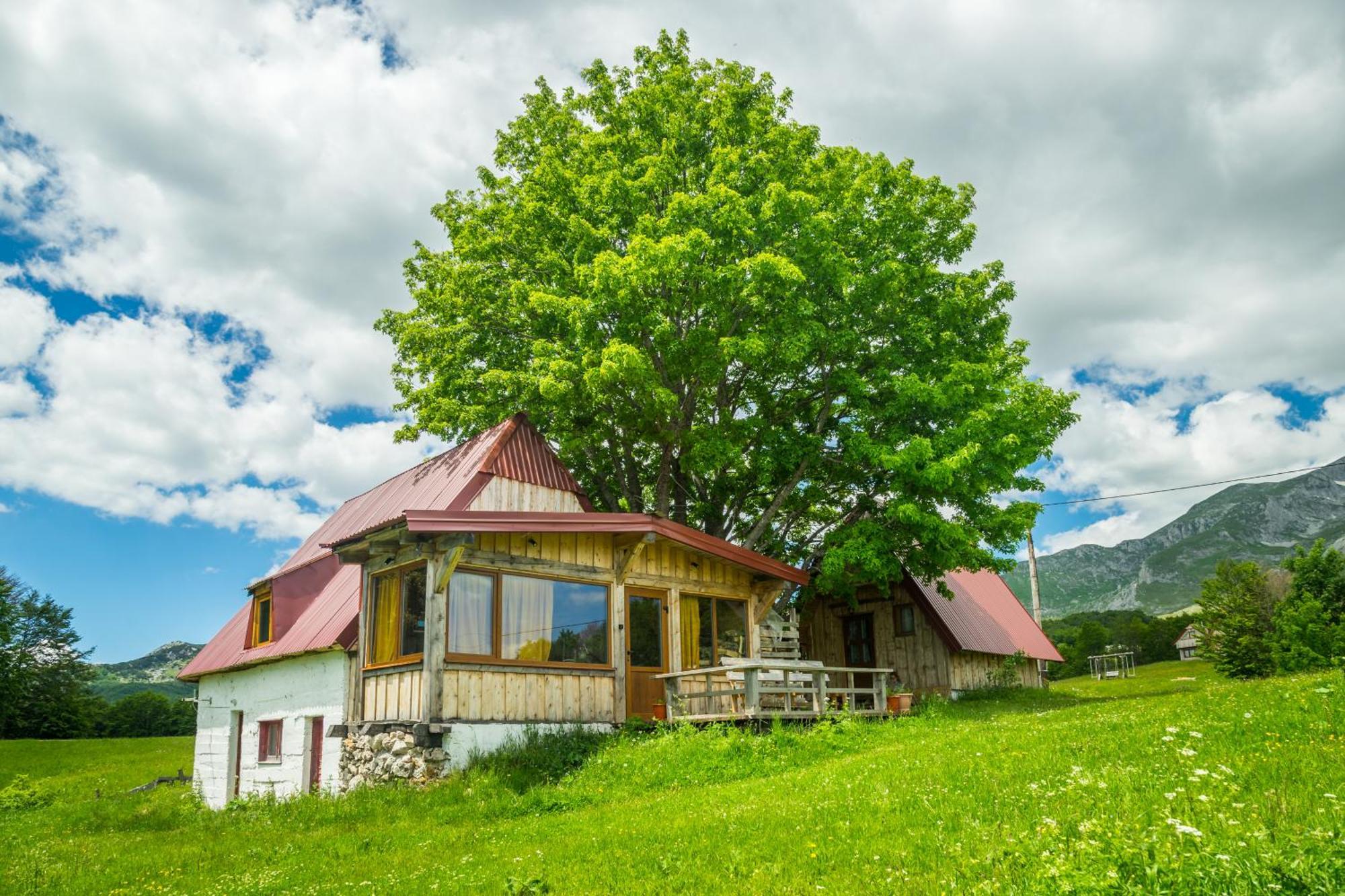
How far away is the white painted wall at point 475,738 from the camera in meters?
15.5

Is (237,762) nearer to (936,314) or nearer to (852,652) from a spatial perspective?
(852,652)

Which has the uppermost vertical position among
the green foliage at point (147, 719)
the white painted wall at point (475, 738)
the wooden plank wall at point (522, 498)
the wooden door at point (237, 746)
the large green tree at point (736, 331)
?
the large green tree at point (736, 331)

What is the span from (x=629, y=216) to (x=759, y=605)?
10.3 metres

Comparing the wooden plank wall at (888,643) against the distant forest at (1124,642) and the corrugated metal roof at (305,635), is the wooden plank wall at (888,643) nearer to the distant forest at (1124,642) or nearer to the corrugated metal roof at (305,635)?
the corrugated metal roof at (305,635)

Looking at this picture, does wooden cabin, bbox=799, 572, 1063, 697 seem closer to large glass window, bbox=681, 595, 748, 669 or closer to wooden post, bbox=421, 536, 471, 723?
large glass window, bbox=681, 595, 748, 669

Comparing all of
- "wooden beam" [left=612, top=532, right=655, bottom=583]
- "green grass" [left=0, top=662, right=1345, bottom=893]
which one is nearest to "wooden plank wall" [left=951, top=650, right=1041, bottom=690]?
"green grass" [left=0, top=662, right=1345, bottom=893]

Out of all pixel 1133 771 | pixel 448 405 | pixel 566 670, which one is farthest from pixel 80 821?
pixel 1133 771

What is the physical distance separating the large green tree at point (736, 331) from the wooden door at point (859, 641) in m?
5.05

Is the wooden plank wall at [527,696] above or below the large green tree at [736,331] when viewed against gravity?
below

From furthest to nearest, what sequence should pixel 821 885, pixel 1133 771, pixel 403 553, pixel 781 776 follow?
pixel 403 553 < pixel 781 776 < pixel 1133 771 < pixel 821 885

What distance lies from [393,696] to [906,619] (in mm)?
17919

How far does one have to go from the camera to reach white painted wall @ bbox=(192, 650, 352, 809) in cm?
1900

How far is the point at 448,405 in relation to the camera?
24.8 metres

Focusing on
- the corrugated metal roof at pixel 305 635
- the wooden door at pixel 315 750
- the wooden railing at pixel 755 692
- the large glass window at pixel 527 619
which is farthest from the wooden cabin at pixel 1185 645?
the wooden door at pixel 315 750
